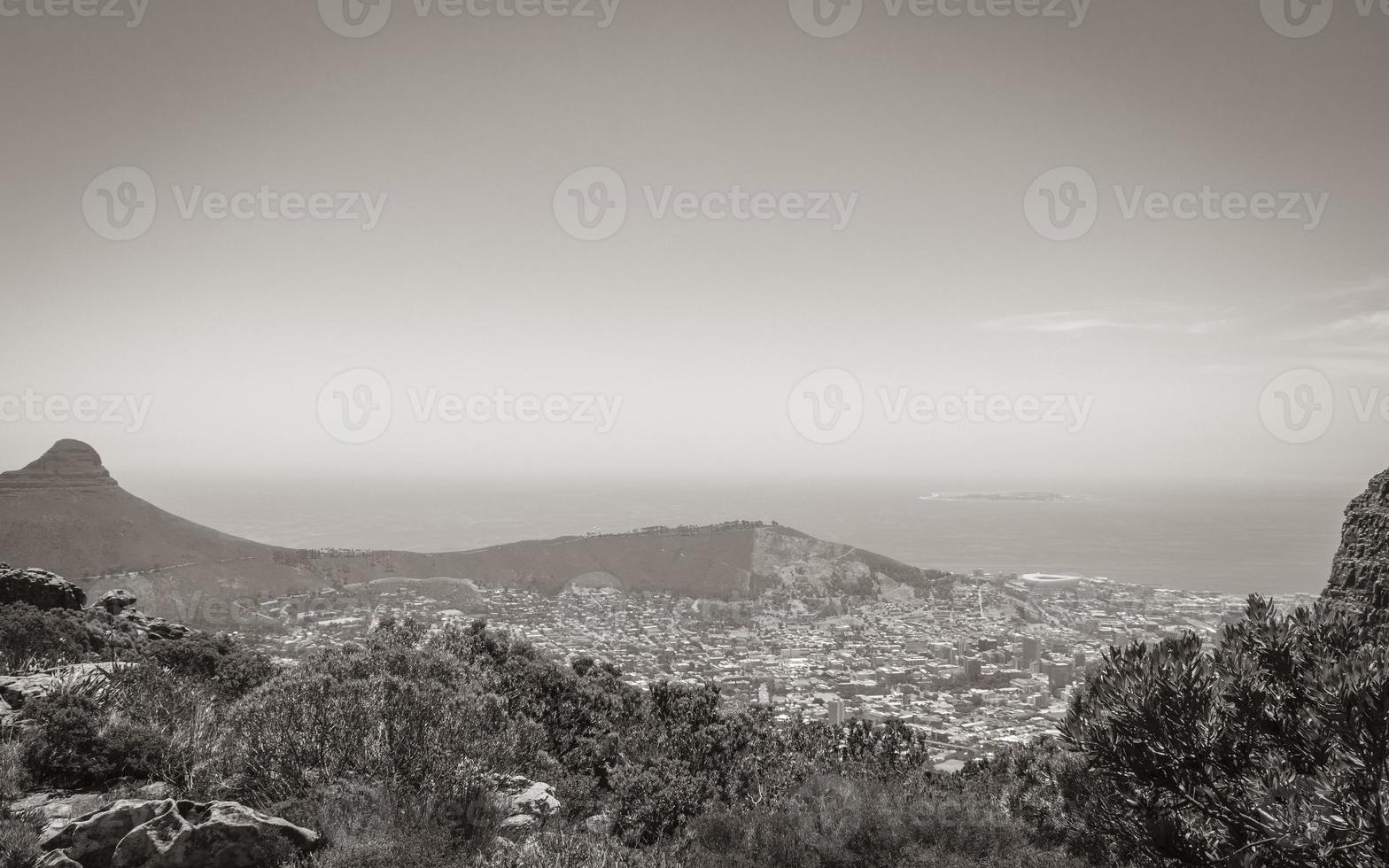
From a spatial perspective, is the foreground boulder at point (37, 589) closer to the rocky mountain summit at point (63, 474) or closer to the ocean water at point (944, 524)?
the rocky mountain summit at point (63, 474)

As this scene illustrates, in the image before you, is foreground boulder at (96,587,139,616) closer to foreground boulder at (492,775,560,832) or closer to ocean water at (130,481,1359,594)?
foreground boulder at (492,775,560,832)

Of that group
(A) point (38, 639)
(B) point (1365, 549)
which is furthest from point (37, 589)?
(B) point (1365, 549)

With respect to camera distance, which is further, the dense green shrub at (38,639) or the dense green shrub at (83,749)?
the dense green shrub at (38,639)

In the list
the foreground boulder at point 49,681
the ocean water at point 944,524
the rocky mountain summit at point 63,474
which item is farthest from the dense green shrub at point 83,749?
the ocean water at point 944,524

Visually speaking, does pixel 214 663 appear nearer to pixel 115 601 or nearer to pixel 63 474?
pixel 115 601

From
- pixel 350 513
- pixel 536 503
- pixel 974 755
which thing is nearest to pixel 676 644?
pixel 974 755
